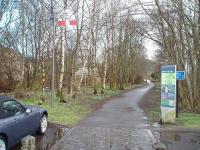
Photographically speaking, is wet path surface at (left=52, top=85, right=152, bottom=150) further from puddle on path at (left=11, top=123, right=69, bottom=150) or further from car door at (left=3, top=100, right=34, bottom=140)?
car door at (left=3, top=100, right=34, bottom=140)

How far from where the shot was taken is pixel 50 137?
39.6 feet

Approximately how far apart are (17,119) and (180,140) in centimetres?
470

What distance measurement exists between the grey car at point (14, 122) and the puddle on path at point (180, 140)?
3.57 metres

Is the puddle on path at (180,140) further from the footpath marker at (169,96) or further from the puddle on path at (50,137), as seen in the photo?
the puddle on path at (50,137)

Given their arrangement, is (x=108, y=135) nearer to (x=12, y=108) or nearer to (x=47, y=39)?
(x=12, y=108)

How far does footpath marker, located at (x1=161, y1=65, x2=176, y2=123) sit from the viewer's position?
1515cm

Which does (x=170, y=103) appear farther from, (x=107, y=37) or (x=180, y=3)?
(x=107, y=37)

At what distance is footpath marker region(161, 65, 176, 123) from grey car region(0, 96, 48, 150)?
5014 millimetres

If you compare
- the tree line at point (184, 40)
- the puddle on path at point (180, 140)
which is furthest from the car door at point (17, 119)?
the tree line at point (184, 40)

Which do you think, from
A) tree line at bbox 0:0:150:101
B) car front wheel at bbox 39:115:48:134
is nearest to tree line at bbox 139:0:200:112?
tree line at bbox 0:0:150:101

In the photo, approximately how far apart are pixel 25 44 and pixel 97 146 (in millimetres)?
26179

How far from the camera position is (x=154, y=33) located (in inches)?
1099

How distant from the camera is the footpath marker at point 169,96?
15148 mm

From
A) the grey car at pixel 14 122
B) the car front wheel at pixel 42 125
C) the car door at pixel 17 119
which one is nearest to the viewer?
the grey car at pixel 14 122
